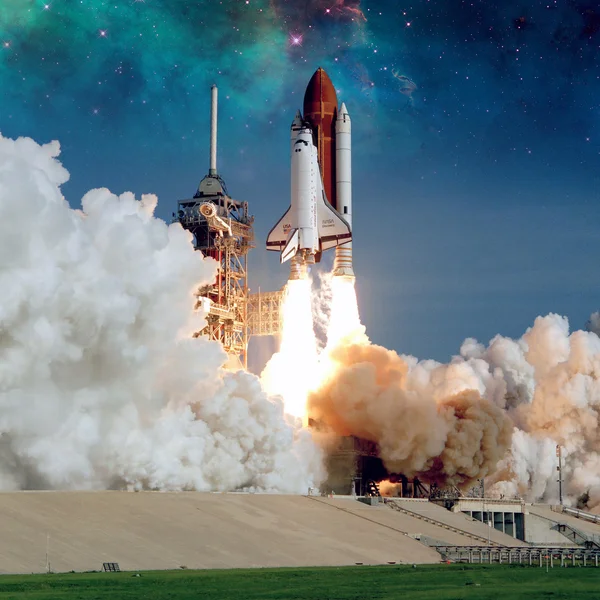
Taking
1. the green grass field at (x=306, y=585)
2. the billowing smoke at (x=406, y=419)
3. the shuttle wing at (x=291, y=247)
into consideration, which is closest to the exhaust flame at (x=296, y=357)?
the billowing smoke at (x=406, y=419)

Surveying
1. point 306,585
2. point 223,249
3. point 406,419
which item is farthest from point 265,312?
point 306,585

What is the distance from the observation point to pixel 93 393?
57844mm

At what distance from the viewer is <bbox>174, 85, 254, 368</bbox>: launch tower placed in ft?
284

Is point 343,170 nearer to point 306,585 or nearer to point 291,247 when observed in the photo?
point 291,247

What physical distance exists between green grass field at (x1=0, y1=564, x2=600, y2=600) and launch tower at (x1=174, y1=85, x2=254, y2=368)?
4280 cm

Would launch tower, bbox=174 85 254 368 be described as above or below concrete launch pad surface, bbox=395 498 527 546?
above

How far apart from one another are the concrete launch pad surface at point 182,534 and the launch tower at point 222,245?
2740 cm

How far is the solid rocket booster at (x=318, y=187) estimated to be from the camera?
7556 centimetres

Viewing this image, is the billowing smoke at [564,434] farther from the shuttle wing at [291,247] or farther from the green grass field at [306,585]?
the green grass field at [306,585]

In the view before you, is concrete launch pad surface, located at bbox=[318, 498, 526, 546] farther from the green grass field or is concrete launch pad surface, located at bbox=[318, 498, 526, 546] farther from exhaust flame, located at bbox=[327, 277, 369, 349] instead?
the green grass field

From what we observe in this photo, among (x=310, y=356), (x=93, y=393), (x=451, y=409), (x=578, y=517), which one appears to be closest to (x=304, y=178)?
(x=310, y=356)

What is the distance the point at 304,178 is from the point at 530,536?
27978 mm

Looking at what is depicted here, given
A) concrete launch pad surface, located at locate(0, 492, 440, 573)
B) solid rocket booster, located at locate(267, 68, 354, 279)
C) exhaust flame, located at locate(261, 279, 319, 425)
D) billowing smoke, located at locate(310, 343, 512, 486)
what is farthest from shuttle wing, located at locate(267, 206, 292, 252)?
concrete launch pad surface, located at locate(0, 492, 440, 573)

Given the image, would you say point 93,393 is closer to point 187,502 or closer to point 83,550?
point 187,502
